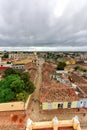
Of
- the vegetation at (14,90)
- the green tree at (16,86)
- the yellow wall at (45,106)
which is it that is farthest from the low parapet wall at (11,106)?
the yellow wall at (45,106)

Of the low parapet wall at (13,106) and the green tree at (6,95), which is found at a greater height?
the green tree at (6,95)

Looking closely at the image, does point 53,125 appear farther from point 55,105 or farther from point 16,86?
point 16,86

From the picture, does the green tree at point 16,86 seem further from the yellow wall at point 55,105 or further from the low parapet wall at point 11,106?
the yellow wall at point 55,105

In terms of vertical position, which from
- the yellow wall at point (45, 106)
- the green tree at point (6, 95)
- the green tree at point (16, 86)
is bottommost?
the yellow wall at point (45, 106)

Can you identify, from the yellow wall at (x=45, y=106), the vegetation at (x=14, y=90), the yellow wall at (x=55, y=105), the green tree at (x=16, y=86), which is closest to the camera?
the yellow wall at (x=45, y=106)

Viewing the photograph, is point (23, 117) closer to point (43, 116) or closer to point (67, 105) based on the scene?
point (43, 116)

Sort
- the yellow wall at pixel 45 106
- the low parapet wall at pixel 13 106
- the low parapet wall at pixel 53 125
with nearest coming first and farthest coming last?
the low parapet wall at pixel 53 125 → the low parapet wall at pixel 13 106 → the yellow wall at pixel 45 106

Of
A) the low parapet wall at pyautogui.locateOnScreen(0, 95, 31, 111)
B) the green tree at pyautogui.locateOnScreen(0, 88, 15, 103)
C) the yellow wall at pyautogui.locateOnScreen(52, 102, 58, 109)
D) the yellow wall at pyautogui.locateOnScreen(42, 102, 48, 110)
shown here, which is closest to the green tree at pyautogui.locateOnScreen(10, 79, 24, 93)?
Answer: the green tree at pyautogui.locateOnScreen(0, 88, 15, 103)

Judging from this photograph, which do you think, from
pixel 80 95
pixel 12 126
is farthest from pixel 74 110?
pixel 12 126

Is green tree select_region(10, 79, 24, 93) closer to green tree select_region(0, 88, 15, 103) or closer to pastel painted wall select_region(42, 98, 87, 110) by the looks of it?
green tree select_region(0, 88, 15, 103)

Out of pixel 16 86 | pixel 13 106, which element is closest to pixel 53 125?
pixel 13 106

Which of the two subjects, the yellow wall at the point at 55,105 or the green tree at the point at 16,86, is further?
the green tree at the point at 16,86
